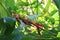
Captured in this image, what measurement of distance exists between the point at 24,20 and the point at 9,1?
80mm

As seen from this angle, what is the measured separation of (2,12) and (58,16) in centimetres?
30

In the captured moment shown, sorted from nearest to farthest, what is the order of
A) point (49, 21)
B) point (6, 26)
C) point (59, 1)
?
1. point (6, 26)
2. point (59, 1)
3. point (49, 21)

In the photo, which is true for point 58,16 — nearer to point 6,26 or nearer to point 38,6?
point 38,6

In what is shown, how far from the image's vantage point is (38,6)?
670mm

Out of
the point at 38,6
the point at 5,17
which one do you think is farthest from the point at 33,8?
the point at 5,17

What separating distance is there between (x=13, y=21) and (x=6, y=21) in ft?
0.05

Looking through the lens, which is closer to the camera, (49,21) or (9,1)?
(9,1)

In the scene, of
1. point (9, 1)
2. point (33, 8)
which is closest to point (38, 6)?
point (33, 8)

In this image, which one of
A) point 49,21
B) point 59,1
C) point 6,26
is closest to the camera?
point 6,26

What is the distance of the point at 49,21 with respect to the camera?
597mm

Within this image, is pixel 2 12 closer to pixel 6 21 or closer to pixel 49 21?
pixel 6 21

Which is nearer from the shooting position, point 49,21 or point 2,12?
point 2,12

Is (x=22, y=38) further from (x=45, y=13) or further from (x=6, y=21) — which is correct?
(x=45, y=13)

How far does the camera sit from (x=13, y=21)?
351mm
